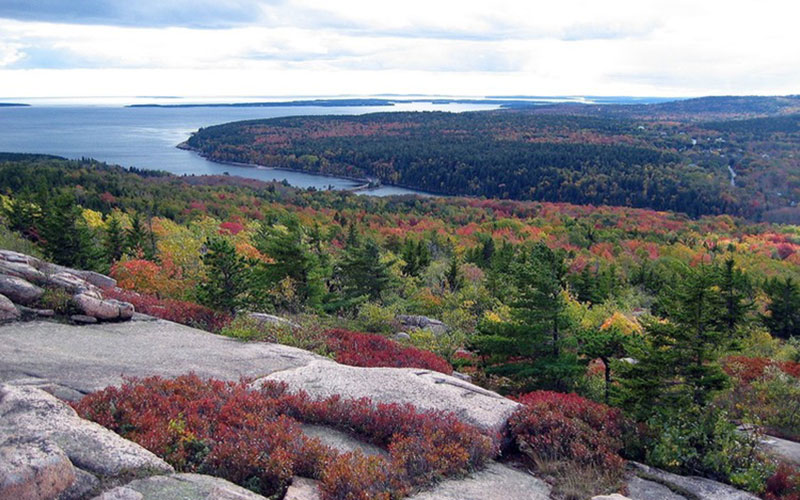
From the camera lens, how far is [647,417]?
41.8ft

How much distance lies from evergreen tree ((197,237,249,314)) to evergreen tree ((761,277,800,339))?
37.9m

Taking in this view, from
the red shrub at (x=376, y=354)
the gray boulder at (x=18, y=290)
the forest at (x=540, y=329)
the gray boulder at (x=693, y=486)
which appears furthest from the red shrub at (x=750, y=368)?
the gray boulder at (x=18, y=290)

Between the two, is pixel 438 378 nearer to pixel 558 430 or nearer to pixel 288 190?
pixel 558 430

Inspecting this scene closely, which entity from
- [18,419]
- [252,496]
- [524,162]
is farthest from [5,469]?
[524,162]

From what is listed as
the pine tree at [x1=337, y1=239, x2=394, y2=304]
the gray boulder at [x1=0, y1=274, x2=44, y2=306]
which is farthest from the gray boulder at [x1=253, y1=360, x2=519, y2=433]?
the pine tree at [x1=337, y1=239, x2=394, y2=304]

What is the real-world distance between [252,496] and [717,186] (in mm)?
168589

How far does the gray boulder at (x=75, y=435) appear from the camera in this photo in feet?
24.5

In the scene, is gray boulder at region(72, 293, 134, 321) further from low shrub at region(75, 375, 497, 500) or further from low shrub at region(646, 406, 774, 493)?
low shrub at region(646, 406, 774, 493)

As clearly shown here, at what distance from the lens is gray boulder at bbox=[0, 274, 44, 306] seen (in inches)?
600

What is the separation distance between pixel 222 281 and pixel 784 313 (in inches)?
1533

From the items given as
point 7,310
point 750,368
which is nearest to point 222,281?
point 7,310

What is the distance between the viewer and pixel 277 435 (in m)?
8.77

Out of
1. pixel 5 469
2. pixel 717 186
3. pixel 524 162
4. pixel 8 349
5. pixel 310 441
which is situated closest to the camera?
pixel 5 469

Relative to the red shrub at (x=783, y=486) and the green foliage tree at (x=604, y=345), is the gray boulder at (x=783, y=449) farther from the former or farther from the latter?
the green foliage tree at (x=604, y=345)
